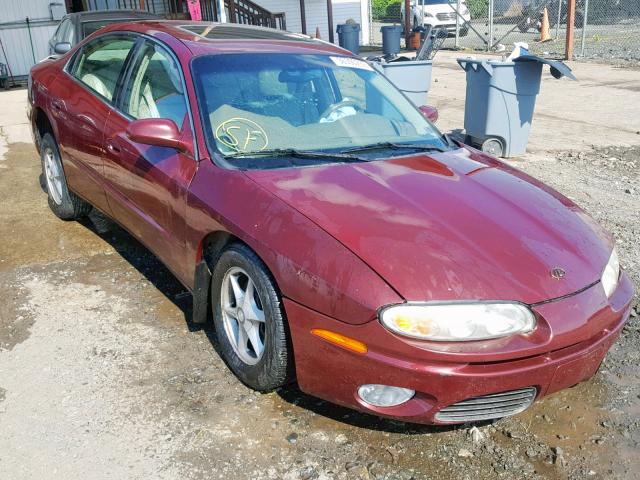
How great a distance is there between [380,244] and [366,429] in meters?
0.85

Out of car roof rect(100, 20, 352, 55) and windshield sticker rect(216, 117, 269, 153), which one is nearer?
windshield sticker rect(216, 117, 269, 153)

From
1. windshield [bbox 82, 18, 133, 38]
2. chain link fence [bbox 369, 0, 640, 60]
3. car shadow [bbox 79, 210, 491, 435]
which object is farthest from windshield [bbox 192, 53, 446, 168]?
chain link fence [bbox 369, 0, 640, 60]

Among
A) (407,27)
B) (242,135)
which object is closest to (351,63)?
(242,135)

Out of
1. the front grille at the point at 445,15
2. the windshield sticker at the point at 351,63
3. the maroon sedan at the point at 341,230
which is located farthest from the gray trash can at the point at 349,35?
the maroon sedan at the point at 341,230

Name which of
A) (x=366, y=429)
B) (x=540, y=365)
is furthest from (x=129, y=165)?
(x=540, y=365)

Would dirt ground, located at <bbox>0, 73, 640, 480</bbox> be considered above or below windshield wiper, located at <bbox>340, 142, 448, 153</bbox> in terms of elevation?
below

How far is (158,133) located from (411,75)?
17.2ft

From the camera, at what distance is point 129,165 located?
3781 millimetres

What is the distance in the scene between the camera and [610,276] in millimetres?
2830

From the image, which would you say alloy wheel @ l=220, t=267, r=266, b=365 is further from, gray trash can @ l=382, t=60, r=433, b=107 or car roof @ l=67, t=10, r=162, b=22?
car roof @ l=67, t=10, r=162, b=22

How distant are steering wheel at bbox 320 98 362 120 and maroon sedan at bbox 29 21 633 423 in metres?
0.02

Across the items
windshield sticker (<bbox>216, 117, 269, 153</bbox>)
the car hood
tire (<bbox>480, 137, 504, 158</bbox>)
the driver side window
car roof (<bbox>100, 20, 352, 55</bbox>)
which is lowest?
tire (<bbox>480, 137, 504, 158</bbox>)

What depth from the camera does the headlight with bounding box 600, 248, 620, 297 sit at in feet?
9.00

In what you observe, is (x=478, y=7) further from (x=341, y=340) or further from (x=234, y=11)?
(x=341, y=340)
